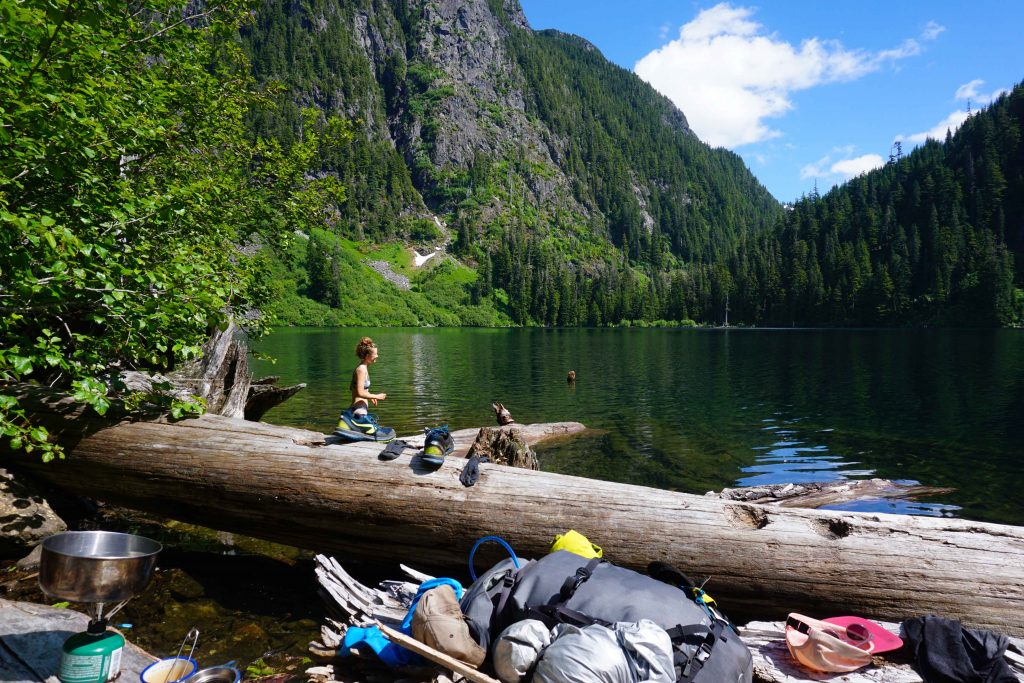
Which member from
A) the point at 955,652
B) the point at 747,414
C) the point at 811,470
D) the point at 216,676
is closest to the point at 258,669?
the point at 216,676

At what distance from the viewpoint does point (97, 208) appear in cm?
758

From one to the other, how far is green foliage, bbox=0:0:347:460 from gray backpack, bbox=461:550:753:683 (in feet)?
18.7

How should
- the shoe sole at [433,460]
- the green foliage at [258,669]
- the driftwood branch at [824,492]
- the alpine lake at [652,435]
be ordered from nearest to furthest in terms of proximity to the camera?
the green foliage at [258,669]
the alpine lake at [652,435]
the shoe sole at [433,460]
the driftwood branch at [824,492]

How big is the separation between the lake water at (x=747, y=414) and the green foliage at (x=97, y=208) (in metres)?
13.3

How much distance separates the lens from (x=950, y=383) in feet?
135

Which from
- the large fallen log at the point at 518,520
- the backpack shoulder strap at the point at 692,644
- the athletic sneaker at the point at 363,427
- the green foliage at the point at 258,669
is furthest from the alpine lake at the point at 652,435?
the backpack shoulder strap at the point at 692,644

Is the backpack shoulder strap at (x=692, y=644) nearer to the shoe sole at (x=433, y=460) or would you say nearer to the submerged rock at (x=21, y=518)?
the shoe sole at (x=433, y=460)

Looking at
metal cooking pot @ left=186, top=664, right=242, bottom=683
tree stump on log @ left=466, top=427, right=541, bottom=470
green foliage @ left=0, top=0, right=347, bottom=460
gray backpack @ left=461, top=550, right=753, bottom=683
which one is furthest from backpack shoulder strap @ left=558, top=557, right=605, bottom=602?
tree stump on log @ left=466, top=427, right=541, bottom=470

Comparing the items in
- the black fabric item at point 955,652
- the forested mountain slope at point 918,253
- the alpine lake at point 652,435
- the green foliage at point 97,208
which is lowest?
the alpine lake at point 652,435

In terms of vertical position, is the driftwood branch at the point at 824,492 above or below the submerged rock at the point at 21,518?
below

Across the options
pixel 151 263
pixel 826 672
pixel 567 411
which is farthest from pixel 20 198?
pixel 567 411

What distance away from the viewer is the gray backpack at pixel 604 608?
4836 millimetres

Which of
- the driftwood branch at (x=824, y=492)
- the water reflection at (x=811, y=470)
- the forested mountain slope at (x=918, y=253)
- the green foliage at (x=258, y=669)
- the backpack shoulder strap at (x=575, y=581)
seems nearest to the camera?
the backpack shoulder strap at (x=575, y=581)

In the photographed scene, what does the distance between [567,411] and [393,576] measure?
2350cm
